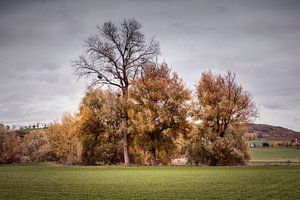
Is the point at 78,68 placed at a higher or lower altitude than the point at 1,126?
higher

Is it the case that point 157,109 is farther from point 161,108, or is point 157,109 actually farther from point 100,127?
point 100,127

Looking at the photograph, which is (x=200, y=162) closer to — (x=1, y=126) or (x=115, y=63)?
(x=115, y=63)

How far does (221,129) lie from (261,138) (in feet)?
82.8

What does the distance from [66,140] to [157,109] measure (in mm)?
24197

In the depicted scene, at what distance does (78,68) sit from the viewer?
4509cm

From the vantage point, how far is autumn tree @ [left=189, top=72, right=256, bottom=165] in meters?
42.4

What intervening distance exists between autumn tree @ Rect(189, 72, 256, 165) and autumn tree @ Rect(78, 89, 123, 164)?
1035 centimetres

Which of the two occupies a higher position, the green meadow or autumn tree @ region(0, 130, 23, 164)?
autumn tree @ region(0, 130, 23, 164)

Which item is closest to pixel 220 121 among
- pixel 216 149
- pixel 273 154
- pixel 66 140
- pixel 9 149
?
pixel 216 149

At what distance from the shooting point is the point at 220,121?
44062 mm

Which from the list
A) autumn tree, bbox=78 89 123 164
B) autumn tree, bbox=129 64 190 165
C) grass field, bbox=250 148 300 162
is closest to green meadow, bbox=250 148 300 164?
grass field, bbox=250 148 300 162

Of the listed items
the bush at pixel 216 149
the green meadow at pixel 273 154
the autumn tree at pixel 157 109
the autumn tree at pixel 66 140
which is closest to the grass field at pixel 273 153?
the green meadow at pixel 273 154

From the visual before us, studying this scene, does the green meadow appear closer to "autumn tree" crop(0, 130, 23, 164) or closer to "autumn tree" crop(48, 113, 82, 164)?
"autumn tree" crop(48, 113, 82, 164)

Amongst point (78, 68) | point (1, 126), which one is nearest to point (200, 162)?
point (78, 68)
